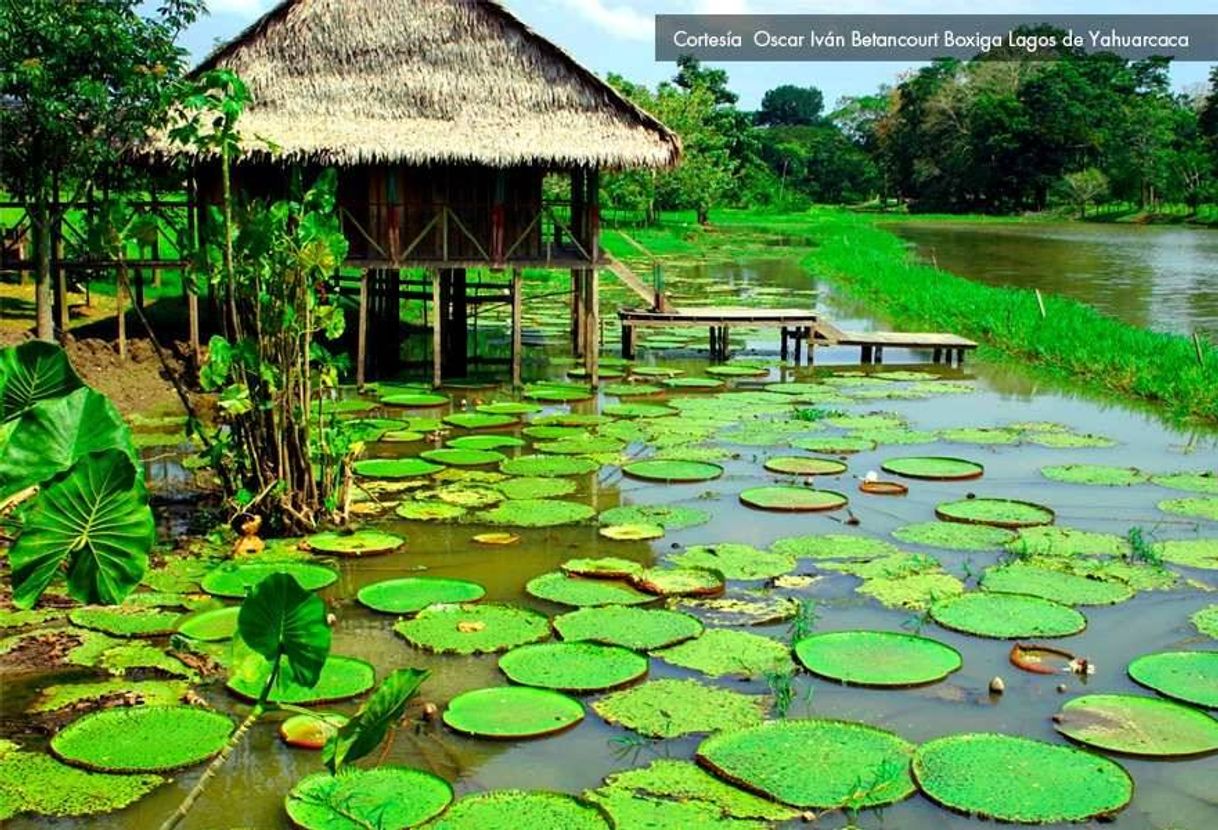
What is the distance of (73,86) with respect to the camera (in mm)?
11445

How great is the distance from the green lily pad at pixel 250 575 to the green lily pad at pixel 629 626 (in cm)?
134

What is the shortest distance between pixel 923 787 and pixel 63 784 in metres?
2.88

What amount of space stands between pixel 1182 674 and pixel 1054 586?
47.5 inches

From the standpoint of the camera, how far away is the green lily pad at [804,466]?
359 inches

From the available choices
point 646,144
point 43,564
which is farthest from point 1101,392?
point 43,564

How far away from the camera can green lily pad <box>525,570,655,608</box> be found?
6.38m

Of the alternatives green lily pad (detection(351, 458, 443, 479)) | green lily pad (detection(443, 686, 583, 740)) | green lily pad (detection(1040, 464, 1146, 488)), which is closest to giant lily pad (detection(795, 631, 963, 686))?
green lily pad (detection(443, 686, 583, 740))

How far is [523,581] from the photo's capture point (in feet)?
22.2

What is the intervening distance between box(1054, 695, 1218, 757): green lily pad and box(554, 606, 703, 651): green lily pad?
5.45ft

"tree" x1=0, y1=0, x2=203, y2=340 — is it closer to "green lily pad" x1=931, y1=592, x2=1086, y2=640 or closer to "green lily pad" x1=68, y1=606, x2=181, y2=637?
"green lily pad" x1=68, y1=606, x2=181, y2=637

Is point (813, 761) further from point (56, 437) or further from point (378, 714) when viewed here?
point (56, 437)

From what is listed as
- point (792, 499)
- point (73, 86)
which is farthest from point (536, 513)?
point (73, 86)

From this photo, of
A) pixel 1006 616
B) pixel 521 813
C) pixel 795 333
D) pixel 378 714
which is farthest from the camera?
pixel 795 333

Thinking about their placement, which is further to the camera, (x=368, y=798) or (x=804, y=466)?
(x=804, y=466)
